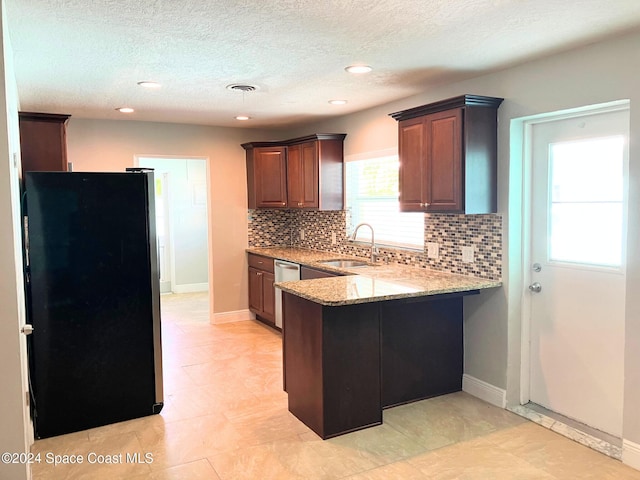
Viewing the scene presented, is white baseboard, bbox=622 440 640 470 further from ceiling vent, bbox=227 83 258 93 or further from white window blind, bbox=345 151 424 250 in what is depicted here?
ceiling vent, bbox=227 83 258 93

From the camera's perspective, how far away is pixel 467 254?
3.75m

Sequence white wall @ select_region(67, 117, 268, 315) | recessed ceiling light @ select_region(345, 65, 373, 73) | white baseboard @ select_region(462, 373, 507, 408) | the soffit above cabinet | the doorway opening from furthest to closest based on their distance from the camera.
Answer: the doorway opening
white wall @ select_region(67, 117, 268, 315)
the soffit above cabinet
white baseboard @ select_region(462, 373, 507, 408)
recessed ceiling light @ select_region(345, 65, 373, 73)

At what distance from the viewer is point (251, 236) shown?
247 inches

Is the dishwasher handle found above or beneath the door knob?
beneath

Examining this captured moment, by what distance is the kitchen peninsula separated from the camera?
3076 mm

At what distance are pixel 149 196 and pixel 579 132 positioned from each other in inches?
110

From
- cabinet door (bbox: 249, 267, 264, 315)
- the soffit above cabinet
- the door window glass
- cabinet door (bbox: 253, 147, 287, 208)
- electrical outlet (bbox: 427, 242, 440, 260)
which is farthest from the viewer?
cabinet door (bbox: 249, 267, 264, 315)

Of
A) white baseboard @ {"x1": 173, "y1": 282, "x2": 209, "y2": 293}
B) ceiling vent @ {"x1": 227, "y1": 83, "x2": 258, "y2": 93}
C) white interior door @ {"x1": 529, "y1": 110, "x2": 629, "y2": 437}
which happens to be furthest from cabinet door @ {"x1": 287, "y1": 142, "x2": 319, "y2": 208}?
white baseboard @ {"x1": 173, "y1": 282, "x2": 209, "y2": 293}

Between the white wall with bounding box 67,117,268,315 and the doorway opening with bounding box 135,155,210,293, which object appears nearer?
the white wall with bounding box 67,117,268,315

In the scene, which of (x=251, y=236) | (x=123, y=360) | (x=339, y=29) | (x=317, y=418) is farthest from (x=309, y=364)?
(x=251, y=236)

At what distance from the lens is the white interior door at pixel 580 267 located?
9.62 ft

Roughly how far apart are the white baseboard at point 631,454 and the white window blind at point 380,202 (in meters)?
2.02

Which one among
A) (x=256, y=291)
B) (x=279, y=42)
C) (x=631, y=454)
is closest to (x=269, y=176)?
(x=256, y=291)

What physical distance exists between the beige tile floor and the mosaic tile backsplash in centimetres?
102
